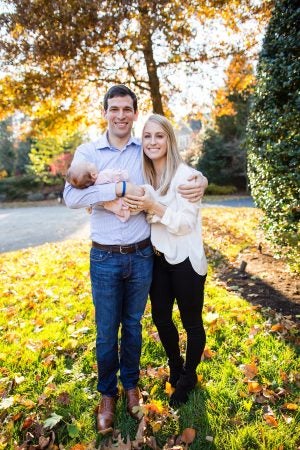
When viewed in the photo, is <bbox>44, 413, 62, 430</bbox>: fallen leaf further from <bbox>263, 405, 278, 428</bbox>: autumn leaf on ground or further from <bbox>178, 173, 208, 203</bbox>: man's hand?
<bbox>178, 173, 208, 203</bbox>: man's hand

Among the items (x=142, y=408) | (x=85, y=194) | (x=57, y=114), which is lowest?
(x=142, y=408)

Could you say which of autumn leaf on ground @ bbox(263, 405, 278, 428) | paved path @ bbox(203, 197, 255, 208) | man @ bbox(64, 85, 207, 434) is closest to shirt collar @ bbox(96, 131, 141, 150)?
man @ bbox(64, 85, 207, 434)

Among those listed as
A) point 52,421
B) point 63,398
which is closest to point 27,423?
point 52,421

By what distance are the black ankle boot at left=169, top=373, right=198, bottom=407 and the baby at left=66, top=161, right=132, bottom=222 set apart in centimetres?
138

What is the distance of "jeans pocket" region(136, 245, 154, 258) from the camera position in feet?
8.28

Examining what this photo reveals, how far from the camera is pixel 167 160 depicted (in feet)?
8.30

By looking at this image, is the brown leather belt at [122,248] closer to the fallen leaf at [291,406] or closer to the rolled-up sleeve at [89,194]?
the rolled-up sleeve at [89,194]

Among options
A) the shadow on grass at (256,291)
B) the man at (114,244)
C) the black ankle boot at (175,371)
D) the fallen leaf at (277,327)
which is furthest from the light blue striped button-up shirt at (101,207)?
the shadow on grass at (256,291)

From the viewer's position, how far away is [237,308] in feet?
13.7

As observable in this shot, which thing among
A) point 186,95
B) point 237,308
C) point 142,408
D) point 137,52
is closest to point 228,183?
point 186,95

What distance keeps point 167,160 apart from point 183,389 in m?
1.78

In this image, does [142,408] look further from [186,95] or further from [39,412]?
[186,95]

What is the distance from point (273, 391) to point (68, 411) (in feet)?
5.25

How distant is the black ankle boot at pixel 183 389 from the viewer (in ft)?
8.98
